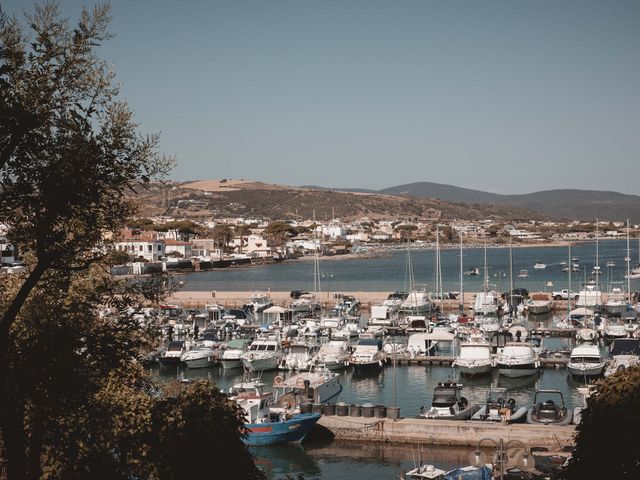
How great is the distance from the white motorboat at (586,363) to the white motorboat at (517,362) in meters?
1.64

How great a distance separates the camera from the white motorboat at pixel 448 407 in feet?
80.1

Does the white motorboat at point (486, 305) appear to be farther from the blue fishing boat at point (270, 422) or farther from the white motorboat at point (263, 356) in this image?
the blue fishing boat at point (270, 422)

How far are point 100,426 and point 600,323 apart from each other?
40.1 metres

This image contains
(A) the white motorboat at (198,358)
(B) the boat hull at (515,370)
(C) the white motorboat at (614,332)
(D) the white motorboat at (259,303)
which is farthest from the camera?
(D) the white motorboat at (259,303)

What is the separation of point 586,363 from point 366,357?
31.4 feet

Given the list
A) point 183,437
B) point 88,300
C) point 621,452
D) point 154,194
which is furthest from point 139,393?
point 621,452

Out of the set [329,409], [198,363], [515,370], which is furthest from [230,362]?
[515,370]

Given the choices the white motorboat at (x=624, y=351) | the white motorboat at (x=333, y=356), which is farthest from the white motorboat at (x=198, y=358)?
the white motorboat at (x=624, y=351)

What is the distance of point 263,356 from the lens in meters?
35.7

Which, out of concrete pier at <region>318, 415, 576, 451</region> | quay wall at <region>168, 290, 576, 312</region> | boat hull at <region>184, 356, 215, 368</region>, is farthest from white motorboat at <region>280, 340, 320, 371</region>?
quay wall at <region>168, 290, 576, 312</region>

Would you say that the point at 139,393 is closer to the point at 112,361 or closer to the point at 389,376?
the point at 112,361

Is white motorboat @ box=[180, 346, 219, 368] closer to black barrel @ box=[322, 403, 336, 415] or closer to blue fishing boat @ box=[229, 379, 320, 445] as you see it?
blue fishing boat @ box=[229, 379, 320, 445]

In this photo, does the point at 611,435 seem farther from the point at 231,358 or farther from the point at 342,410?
the point at 231,358

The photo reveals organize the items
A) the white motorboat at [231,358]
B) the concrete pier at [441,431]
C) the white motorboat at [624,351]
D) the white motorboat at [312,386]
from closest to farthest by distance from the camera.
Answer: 1. the concrete pier at [441,431]
2. the white motorboat at [312,386]
3. the white motorboat at [624,351]
4. the white motorboat at [231,358]
